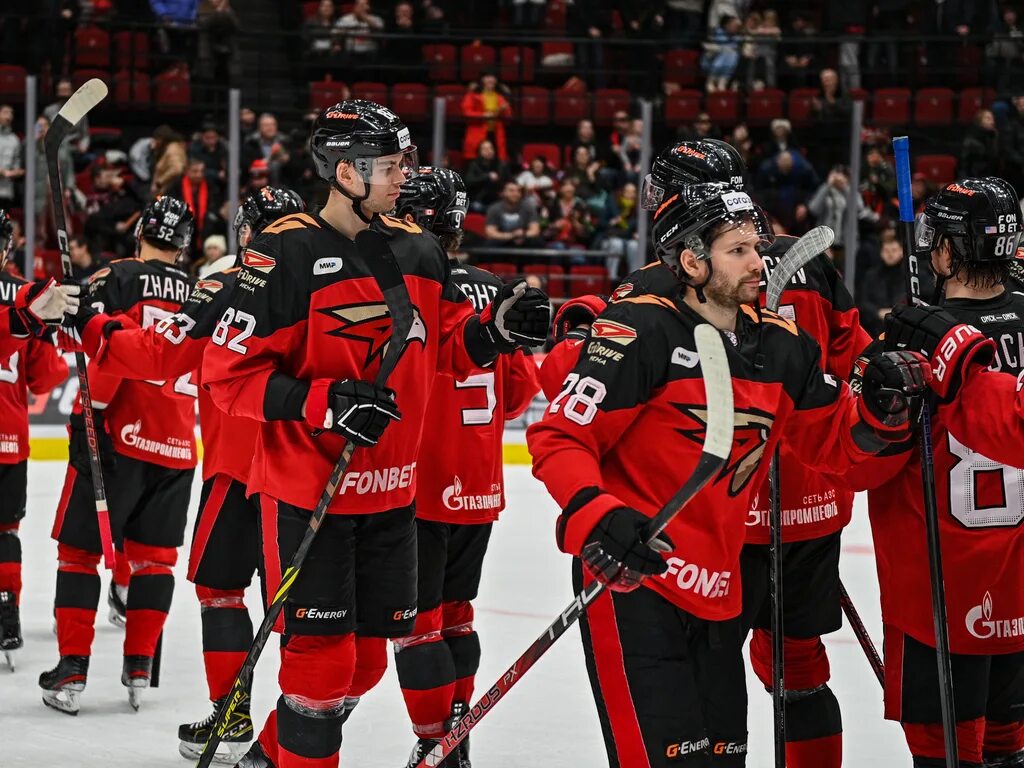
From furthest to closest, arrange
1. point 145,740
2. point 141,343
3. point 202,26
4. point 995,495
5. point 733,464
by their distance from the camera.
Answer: point 202,26
point 145,740
point 141,343
point 995,495
point 733,464

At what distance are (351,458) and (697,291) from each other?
0.76 m

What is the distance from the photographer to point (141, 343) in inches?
146

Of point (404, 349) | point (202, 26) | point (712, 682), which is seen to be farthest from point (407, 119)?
point (712, 682)

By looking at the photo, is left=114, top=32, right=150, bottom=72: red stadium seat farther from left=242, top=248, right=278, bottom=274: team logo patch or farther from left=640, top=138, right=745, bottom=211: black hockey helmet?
left=242, top=248, right=278, bottom=274: team logo patch

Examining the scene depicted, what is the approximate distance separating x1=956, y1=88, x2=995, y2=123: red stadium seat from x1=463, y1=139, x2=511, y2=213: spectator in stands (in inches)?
132

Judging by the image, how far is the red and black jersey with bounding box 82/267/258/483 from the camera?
3613 millimetres

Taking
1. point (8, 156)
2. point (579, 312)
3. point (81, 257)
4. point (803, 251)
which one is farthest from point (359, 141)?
point (8, 156)

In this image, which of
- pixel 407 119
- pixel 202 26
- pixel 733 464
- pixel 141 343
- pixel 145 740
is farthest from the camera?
pixel 202 26

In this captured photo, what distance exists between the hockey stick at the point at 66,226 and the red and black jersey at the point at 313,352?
3.29 feet

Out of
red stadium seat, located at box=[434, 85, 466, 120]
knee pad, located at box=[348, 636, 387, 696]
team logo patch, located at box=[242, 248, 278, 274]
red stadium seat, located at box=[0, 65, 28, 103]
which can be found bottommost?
knee pad, located at box=[348, 636, 387, 696]

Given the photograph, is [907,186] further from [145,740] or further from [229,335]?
[145,740]

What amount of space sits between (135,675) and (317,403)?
1731mm

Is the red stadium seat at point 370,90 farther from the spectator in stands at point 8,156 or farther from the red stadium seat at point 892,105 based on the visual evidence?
the red stadium seat at point 892,105

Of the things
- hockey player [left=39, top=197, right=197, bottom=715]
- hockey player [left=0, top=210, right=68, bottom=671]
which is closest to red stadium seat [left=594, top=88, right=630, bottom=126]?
hockey player [left=0, top=210, right=68, bottom=671]
